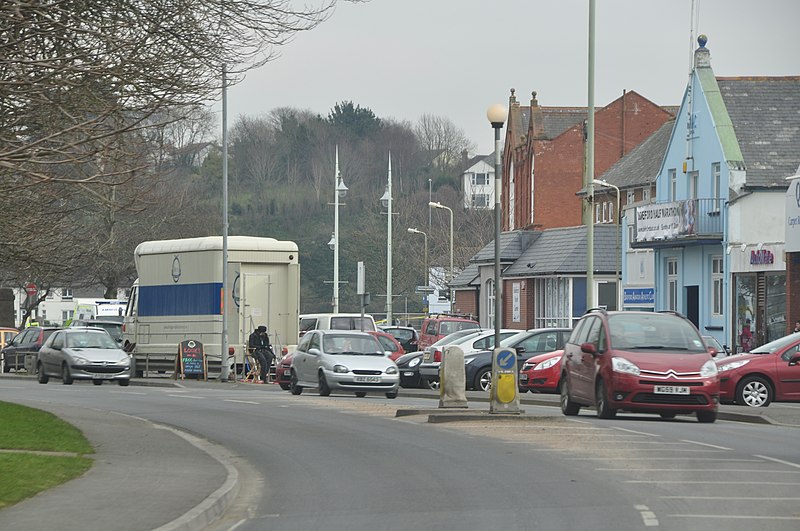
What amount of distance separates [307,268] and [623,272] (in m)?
54.8

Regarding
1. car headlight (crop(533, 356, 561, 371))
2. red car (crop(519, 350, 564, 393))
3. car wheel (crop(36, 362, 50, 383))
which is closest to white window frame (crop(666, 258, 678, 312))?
red car (crop(519, 350, 564, 393))

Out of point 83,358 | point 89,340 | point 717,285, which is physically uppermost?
point 717,285

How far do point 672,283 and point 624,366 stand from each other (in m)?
31.6

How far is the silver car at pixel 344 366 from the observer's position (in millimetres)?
30625

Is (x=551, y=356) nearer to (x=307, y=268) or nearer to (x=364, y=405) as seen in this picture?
(x=364, y=405)

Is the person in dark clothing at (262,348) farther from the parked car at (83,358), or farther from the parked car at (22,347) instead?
the parked car at (22,347)

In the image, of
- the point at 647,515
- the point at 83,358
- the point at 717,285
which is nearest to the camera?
the point at 647,515

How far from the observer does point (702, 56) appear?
5062 centimetres

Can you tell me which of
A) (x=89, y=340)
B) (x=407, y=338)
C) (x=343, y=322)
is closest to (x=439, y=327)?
(x=407, y=338)

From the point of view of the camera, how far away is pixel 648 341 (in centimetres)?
2248

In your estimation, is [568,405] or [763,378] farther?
[763,378]

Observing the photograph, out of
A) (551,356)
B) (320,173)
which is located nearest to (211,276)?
(551,356)

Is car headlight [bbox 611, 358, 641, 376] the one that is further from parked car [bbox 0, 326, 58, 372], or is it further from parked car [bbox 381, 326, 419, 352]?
parked car [bbox 0, 326, 58, 372]

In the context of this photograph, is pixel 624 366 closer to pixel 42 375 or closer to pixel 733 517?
pixel 733 517
